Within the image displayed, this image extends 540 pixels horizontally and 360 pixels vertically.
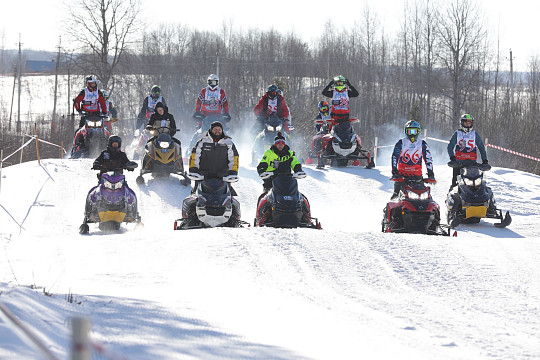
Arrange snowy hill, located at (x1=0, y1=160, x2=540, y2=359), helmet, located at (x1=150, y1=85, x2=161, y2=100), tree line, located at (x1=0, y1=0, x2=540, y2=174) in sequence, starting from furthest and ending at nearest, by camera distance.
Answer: tree line, located at (x1=0, y1=0, x2=540, y2=174), helmet, located at (x1=150, y1=85, x2=161, y2=100), snowy hill, located at (x1=0, y1=160, x2=540, y2=359)

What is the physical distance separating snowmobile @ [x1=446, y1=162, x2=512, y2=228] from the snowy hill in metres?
0.66

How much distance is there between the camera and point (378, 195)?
1630 centimetres

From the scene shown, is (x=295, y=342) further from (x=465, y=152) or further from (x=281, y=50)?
(x=281, y=50)

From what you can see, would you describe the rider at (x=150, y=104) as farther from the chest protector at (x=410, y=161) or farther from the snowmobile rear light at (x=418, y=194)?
the snowmobile rear light at (x=418, y=194)

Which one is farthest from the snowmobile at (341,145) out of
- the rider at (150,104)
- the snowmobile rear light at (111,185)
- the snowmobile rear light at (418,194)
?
the snowmobile rear light at (111,185)

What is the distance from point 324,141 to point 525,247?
992 centimetres

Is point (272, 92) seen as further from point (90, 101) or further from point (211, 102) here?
point (90, 101)

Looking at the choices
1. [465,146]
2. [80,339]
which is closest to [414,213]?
[465,146]

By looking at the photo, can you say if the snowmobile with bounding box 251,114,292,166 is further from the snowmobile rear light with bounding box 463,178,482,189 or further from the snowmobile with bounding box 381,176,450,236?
the snowmobile with bounding box 381,176,450,236

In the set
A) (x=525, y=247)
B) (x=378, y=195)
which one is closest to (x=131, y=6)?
(x=378, y=195)

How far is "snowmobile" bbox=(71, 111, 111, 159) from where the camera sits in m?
18.5

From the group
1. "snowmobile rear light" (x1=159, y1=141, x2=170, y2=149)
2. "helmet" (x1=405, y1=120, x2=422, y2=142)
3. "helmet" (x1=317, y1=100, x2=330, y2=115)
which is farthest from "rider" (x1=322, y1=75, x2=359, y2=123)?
"helmet" (x1=405, y1=120, x2=422, y2=142)

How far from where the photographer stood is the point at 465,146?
13.5 metres

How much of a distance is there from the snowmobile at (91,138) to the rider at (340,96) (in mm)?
5850
